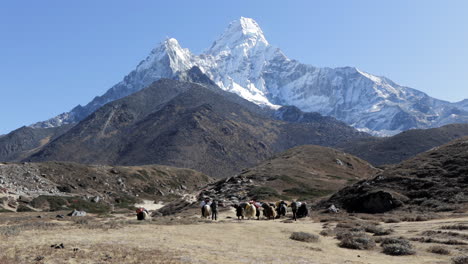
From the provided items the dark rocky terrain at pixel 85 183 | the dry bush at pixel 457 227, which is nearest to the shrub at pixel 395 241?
the dry bush at pixel 457 227

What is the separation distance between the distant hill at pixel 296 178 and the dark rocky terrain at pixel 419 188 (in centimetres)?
1095

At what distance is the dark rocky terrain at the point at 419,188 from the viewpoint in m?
46.2

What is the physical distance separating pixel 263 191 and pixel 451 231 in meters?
48.9

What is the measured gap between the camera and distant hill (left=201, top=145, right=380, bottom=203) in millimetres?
76938

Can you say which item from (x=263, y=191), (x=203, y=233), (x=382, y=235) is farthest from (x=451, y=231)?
(x=263, y=191)

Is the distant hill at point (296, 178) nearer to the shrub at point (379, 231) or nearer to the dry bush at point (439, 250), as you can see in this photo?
the shrub at point (379, 231)

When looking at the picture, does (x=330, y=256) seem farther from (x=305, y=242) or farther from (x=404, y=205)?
(x=404, y=205)

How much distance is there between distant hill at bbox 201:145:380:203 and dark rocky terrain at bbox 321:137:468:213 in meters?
10.9

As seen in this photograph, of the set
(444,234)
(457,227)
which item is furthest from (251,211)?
(444,234)

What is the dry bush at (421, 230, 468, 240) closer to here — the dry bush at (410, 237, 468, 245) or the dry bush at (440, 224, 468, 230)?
the dry bush at (410, 237, 468, 245)

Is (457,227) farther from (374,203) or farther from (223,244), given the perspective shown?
(374,203)

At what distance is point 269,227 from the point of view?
1353 inches

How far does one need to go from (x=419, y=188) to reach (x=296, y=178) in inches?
1909

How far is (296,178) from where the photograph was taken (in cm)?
9838
